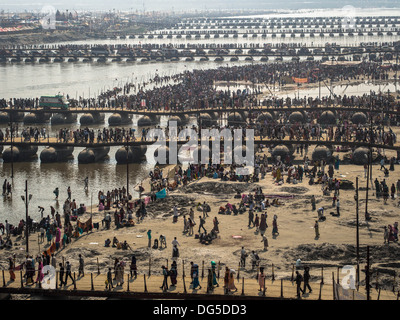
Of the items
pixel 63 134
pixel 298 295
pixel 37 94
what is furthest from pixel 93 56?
pixel 298 295

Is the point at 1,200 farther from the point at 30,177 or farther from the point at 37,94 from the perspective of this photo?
the point at 37,94

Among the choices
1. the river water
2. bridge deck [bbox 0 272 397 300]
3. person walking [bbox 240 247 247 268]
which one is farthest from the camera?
the river water

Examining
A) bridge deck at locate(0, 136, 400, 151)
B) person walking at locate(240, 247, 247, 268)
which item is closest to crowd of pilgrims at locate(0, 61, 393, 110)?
bridge deck at locate(0, 136, 400, 151)

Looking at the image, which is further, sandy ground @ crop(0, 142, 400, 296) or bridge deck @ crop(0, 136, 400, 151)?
bridge deck @ crop(0, 136, 400, 151)
